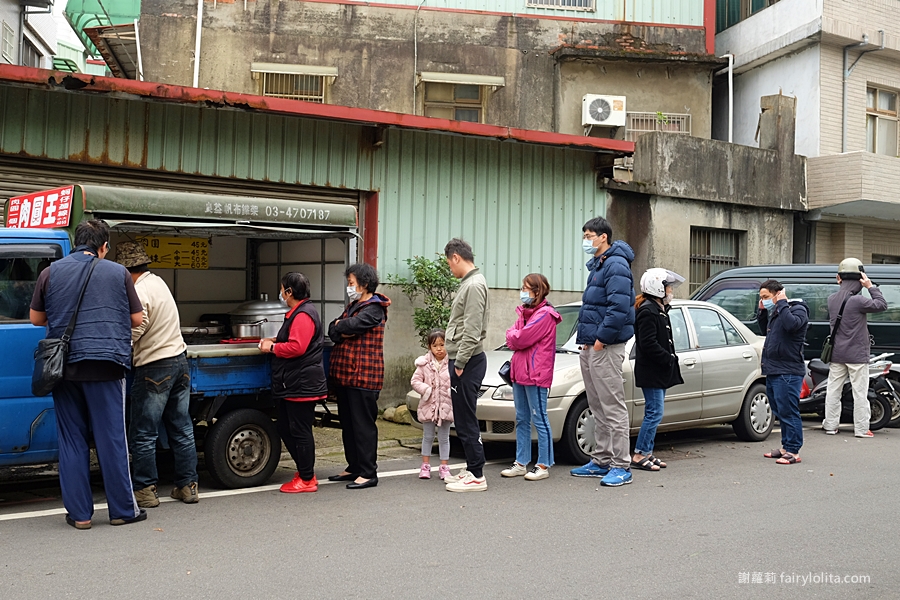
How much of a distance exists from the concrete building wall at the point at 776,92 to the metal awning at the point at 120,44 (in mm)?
12014

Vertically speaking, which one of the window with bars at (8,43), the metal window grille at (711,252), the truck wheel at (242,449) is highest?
the window with bars at (8,43)

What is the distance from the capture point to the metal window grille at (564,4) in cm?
1694

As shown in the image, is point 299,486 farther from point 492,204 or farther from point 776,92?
point 776,92

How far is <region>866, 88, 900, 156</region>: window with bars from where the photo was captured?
711 inches

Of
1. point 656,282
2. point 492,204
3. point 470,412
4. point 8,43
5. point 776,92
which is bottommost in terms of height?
point 470,412

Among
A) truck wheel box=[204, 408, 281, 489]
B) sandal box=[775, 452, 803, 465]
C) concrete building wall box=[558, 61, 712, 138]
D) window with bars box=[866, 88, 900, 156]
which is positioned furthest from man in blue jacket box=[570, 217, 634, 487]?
window with bars box=[866, 88, 900, 156]

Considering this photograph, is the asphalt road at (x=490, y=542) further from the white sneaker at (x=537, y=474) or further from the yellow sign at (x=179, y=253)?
the yellow sign at (x=179, y=253)

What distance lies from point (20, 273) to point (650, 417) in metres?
5.20

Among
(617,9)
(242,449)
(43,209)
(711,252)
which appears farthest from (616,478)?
(617,9)

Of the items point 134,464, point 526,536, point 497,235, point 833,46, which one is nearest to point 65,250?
point 134,464

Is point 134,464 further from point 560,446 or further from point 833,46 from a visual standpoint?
point 833,46

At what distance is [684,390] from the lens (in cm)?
899

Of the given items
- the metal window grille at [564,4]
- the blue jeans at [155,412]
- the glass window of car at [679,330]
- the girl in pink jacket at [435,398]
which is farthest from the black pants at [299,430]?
the metal window grille at [564,4]

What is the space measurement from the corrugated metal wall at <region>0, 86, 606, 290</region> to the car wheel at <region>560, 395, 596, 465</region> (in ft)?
14.3
